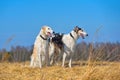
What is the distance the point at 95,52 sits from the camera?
9305 millimetres

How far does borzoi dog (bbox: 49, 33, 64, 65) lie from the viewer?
1522cm

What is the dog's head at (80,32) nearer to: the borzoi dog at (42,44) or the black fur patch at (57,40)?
the black fur patch at (57,40)

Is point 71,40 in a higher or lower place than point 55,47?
higher

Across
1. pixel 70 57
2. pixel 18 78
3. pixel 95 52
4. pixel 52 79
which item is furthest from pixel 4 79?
pixel 70 57

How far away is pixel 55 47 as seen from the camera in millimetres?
15203

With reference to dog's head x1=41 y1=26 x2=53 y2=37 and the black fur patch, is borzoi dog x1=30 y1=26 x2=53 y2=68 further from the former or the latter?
the black fur patch

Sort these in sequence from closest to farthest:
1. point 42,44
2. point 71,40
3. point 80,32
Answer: point 42,44 < point 71,40 < point 80,32

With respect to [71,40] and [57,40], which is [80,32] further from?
[57,40]

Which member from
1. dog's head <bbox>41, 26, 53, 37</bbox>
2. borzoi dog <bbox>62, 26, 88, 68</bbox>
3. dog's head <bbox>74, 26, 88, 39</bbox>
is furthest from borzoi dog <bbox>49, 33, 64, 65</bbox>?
dog's head <bbox>41, 26, 53, 37</bbox>

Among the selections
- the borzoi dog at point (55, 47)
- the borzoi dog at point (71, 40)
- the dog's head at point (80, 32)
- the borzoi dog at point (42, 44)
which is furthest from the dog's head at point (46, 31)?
the dog's head at point (80, 32)

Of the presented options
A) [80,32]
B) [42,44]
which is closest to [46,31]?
[42,44]

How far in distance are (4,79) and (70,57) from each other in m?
5.85

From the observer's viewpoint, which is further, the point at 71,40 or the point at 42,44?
the point at 71,40

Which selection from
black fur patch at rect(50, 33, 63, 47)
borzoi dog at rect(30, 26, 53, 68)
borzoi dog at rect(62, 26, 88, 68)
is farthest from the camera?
black fur patch at rect(50, 33, 63, 47)
